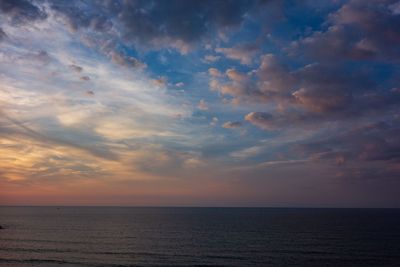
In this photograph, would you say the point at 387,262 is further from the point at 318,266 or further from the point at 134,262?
the point at 134,262

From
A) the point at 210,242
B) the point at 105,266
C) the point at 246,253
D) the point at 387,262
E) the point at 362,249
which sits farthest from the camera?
the point at 210,242

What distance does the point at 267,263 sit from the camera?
5803cm

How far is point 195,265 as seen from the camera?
185 feet

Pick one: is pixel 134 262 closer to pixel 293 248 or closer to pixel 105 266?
pixel 105 266

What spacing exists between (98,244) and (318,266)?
4871 centimetres

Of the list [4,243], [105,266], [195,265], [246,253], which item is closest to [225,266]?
[195,265]

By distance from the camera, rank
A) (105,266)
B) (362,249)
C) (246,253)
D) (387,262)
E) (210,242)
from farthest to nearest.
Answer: (210,242) < (362,249) < (246,253) < (387,262) < (105,266)

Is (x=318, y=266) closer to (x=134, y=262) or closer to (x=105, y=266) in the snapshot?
(x=134, y=262)

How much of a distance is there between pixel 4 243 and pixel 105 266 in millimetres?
36940

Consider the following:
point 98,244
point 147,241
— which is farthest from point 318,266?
point 98,244

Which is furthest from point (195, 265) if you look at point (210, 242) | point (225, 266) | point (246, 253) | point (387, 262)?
point (387, 262)

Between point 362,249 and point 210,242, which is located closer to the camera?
point 362,249

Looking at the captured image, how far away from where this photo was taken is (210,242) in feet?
271

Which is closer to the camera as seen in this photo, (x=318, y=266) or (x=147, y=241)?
(x=318, y=266)
